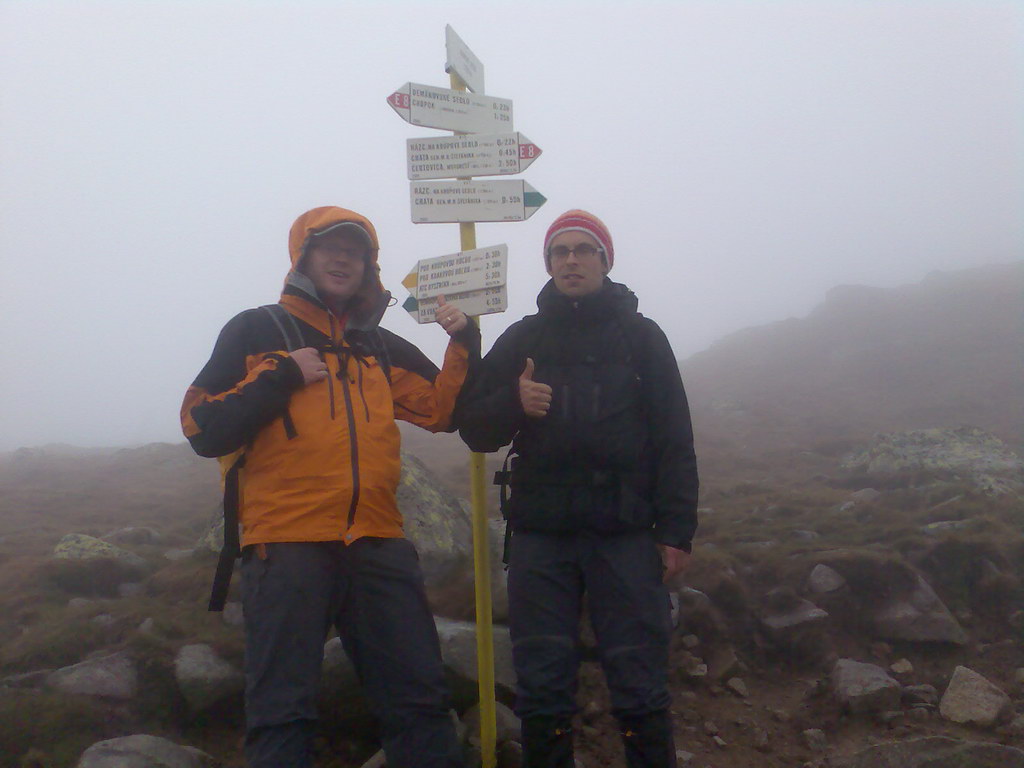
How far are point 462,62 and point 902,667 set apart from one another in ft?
22.4

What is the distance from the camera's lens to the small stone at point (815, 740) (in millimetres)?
5516

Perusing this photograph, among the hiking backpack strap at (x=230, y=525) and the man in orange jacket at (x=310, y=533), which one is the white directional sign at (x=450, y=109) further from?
the hiking backpack strap at (x=230, y=525)

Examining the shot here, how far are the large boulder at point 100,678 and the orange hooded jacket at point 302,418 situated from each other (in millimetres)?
2696

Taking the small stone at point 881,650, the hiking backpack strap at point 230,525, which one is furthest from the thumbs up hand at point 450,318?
the small stone at point 881,650

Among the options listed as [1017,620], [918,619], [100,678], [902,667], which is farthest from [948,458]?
[100,678]

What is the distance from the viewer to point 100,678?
5.51 m

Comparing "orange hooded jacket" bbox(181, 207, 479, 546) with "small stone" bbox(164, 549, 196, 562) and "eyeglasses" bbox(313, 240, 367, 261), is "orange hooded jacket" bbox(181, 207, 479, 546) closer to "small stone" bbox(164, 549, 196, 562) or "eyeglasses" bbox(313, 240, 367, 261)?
"eyeglasses" bbox(313, 240, 367, 261)

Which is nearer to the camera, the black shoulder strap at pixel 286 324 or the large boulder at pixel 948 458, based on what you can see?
the black shoulder strap at pixel 286 324

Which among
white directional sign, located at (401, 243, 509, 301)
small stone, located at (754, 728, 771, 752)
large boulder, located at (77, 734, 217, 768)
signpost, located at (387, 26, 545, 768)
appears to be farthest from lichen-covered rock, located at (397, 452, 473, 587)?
white directional sign, located at (401, 243, 509, 301)

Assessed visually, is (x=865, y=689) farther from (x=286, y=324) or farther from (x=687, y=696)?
(x=286, y=324)

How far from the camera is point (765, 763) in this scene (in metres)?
5.39

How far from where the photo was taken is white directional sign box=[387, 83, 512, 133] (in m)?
5.18

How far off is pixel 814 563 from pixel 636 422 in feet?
16.9

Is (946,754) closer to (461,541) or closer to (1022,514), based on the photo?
(461,541)
